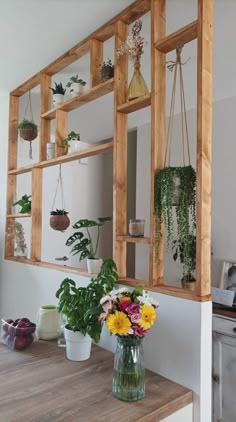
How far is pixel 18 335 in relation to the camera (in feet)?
5.66

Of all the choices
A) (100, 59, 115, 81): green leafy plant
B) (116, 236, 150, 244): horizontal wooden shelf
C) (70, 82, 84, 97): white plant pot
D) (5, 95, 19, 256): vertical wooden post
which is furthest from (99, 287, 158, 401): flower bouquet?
(5, 95, 19, 256): vertical wooden post

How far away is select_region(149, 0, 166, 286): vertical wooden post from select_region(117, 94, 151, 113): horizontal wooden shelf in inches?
1.8

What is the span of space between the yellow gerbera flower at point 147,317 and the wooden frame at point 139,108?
214mm

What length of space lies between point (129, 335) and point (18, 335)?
2.46 ft

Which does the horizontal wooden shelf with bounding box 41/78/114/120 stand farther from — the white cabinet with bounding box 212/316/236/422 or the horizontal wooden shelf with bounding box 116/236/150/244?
the white cabinet with bounding box 212/316/236/422

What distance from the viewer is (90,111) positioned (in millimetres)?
3340

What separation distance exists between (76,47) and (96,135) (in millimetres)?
1969

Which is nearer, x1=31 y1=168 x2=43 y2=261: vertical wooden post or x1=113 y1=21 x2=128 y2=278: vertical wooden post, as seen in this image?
x1=113 y1=21 x2=128 y2=278: vertical wooden post

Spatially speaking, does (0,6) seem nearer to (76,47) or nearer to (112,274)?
(76,47)

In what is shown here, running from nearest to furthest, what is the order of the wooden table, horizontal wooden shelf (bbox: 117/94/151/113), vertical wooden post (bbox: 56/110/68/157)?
the wooden table → horizontal wooden shelf (bbox: 117/94/151/113) → vertical wooden post (bbox: 56/110/68/157)

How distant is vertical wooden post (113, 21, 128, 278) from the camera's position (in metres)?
1.78

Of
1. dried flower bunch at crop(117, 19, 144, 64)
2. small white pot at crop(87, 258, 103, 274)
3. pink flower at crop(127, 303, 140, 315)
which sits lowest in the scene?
pink flower at crop(127, 303, 140, 315)

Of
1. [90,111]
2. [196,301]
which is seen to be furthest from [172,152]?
[196,301]

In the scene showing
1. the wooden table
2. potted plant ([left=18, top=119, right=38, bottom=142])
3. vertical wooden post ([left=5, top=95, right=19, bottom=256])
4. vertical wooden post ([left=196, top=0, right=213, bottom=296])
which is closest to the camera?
the wooden table
